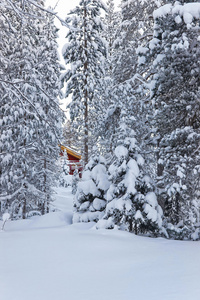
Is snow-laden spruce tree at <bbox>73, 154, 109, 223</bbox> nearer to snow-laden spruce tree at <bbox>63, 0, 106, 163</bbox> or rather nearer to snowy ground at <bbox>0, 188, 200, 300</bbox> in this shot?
snowy ground at <bbox>0, 188, 200, 300</bbox>

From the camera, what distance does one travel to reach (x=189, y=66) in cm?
725

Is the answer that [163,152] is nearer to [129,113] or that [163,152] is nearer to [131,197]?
[131,197]

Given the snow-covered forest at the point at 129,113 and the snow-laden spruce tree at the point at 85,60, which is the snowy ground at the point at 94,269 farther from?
the snow-laden spruce tree at the point at 85,60

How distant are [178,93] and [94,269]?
5.42m

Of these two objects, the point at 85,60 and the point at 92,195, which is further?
the point at 85,60

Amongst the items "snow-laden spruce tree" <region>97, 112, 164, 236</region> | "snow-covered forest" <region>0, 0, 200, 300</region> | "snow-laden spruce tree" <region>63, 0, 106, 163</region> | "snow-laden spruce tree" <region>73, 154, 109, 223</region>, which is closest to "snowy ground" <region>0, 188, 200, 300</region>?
"snow-covered forest" <region>0, 0, 200, 300</region>

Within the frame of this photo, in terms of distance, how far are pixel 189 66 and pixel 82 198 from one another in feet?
18.1

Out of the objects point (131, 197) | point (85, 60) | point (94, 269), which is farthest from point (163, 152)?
point (85, 60)

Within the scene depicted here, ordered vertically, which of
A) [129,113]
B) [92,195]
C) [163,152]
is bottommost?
[92,195]

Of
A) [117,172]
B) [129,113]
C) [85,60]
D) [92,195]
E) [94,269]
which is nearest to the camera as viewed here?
[94,269]

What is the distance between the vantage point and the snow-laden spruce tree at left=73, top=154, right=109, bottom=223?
9.66m

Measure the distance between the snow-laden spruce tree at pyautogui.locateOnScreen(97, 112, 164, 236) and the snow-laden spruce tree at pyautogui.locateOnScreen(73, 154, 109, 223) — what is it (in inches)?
61.1

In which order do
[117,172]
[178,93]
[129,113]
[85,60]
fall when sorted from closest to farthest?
[178,93] < [117,172] < [129,113] < [85,60]

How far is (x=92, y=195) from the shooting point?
9.98 metres
